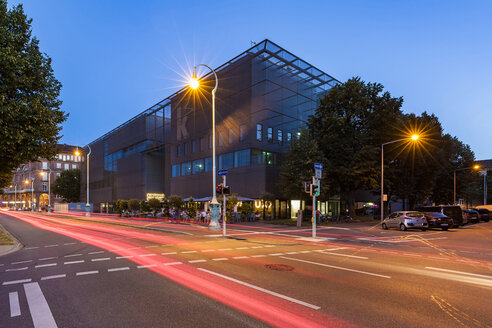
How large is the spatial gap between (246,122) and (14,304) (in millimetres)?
31515

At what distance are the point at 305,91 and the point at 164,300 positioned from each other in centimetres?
3819

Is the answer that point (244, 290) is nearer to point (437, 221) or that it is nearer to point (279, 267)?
point (279, 267)

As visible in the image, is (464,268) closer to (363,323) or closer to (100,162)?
(363,323)

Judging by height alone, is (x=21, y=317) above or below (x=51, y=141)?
below

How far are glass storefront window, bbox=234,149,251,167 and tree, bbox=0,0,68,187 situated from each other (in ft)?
75.1

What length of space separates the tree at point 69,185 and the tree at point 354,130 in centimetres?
8756

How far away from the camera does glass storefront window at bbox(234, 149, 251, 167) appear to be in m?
35.3

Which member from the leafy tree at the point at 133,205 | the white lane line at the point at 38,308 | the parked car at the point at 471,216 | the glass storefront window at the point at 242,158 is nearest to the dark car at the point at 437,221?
the parked car at the point at 471,216

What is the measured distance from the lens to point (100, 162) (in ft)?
→ 241

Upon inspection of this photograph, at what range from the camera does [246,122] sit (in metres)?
35.6

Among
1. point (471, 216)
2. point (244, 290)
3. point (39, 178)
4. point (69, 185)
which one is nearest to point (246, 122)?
point (471, 216)

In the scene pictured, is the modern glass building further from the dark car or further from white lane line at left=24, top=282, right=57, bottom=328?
white lane line at left=24, top=282, right=57, bottom=328

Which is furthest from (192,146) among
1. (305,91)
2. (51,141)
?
(51,141)

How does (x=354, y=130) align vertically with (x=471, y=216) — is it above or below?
above
